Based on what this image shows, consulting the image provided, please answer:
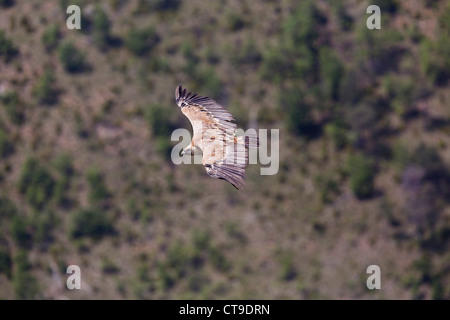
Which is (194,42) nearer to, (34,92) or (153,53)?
(153,53)

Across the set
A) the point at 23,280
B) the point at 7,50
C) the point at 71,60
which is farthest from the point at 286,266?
the point at 7,50

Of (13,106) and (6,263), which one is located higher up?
(13,106)

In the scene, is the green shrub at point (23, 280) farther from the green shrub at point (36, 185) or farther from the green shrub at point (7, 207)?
the green shrub at point (36, 185)

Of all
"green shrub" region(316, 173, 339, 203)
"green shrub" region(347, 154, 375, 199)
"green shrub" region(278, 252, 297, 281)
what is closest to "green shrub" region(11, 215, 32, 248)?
"green shrub" region(278, 252, 297, 281)

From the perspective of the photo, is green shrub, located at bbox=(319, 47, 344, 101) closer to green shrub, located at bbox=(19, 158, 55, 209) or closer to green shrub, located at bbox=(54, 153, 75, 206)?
green shrub, located at bbox=(54, 153, 75, 206)

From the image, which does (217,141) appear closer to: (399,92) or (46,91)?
(46,91)
